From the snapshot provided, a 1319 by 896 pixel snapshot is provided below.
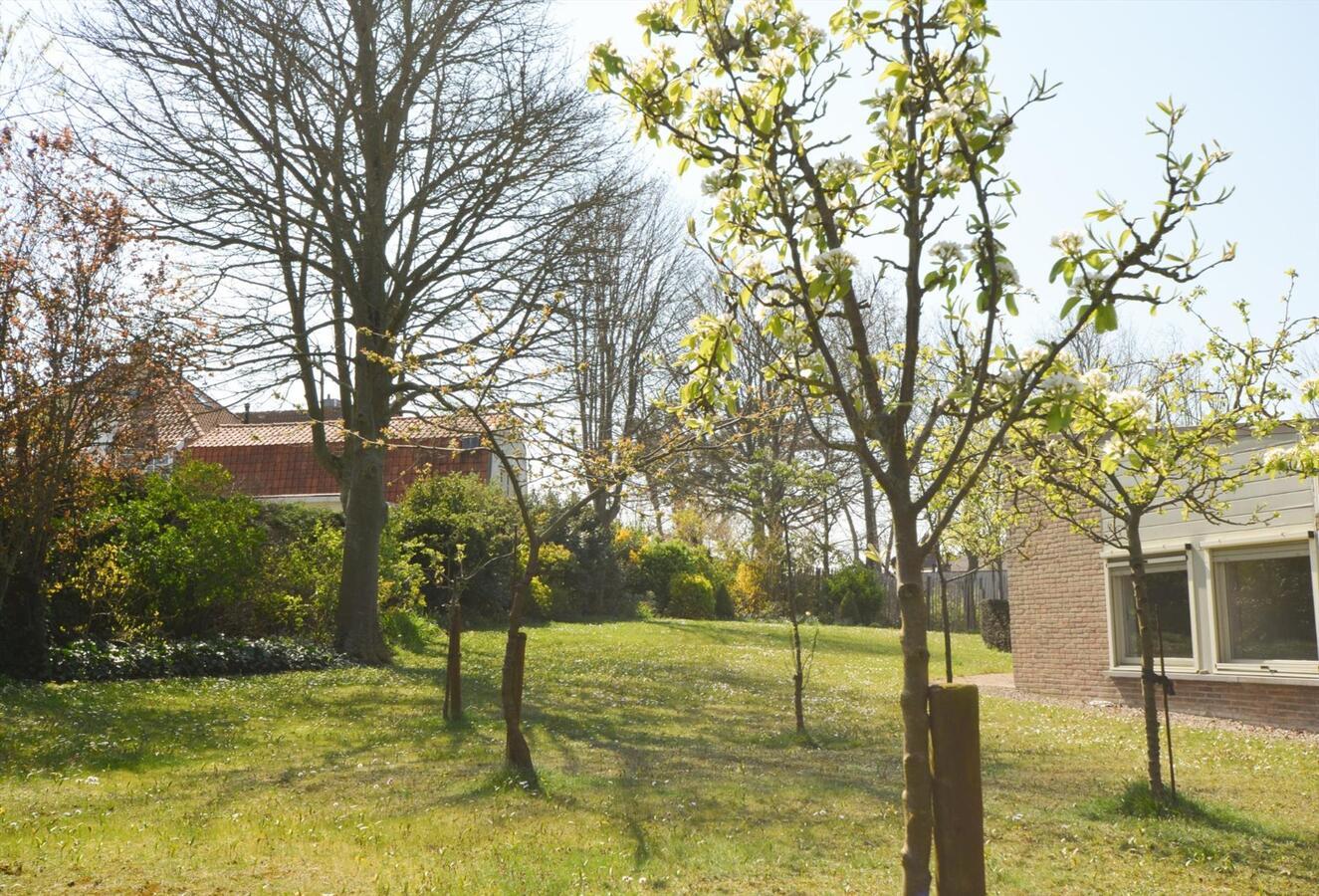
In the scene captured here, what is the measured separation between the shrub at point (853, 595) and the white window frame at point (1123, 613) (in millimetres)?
15316

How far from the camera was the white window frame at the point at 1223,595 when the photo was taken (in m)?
12.0

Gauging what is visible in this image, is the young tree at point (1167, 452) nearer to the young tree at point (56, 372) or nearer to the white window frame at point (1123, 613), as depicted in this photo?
the white window frame at point (1123, 613)

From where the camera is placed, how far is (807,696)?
1470 centimetres

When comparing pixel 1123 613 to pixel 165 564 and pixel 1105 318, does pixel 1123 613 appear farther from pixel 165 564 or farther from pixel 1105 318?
pixel 165 564

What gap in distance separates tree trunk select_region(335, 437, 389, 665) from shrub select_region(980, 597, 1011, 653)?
14551mm

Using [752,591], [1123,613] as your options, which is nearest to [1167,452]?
[1123,613]

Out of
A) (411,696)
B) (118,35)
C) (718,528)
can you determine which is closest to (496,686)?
(411,696)

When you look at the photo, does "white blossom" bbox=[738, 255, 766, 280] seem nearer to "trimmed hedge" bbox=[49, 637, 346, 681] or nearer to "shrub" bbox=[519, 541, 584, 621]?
"trimmed hedge" bbox=[49, 637, 346, 681]

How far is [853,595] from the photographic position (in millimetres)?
30109

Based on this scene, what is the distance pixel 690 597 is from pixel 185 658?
16617mm

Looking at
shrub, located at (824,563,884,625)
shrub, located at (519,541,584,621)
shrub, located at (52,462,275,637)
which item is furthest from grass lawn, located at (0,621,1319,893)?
shrub, located at (824,563,884,625)

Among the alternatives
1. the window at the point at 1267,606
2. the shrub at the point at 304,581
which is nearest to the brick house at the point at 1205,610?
the window at the point at 1267,606

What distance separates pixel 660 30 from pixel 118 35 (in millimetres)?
12788

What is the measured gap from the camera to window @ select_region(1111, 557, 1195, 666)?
13789 millimetres
